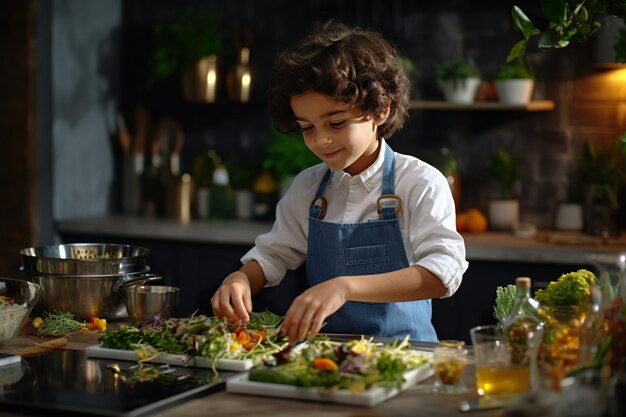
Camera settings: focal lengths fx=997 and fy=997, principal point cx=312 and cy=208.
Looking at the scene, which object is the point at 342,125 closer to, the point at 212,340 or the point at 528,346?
the point at 212,340

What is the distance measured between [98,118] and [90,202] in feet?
1.52

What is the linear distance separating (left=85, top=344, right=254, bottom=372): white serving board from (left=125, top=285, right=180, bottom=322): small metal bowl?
27 centimetres

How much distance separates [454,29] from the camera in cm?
498

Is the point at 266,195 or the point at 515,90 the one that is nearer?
the point at 515,90

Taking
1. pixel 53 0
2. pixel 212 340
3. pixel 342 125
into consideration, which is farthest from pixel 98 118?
pixel 212 340

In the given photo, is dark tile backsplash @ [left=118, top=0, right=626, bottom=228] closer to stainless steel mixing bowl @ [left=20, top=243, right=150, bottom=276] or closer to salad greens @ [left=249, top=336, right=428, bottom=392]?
stainless steel mixing bowl @ [left=20, top=243, right=150, bottom=276]

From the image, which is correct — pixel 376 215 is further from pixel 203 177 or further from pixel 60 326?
pixel 203 177

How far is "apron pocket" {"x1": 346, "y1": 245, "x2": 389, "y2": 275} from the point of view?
8.89ft

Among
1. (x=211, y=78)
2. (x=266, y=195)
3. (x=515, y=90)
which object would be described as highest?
(x=211, y=78)

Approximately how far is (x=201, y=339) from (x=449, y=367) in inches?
22.4

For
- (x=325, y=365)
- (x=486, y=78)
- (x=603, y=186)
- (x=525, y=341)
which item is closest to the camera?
(x=525, y=341)

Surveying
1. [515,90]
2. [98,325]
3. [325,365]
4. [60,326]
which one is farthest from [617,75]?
[325,365]

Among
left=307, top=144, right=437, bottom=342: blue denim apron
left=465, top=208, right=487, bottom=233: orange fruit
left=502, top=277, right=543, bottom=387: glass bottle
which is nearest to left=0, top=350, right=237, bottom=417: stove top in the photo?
left=502, top=277, right=543, bottom=387: glass bottle

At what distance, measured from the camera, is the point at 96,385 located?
1974 mm
